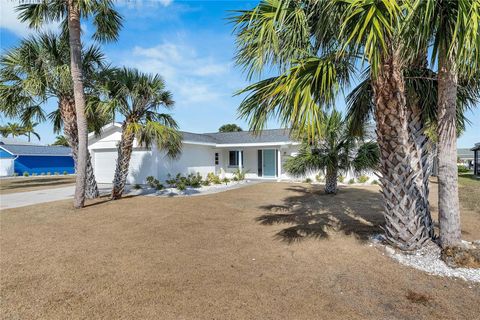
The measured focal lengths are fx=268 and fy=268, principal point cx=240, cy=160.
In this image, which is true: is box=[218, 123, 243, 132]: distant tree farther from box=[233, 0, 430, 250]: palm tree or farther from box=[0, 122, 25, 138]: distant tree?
box=[233, 0, 430, 250]: palm tree

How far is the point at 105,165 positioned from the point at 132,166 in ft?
9.53

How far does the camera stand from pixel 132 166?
58.6ft

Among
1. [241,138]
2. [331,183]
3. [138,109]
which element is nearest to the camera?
[138,109]

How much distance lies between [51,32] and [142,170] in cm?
910

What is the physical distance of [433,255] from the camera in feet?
14.6

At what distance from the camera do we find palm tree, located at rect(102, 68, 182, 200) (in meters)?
10.2

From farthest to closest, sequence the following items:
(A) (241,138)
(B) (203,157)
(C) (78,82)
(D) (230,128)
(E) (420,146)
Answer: (D) (230,128), (A) (241,138), (B) (203,157), (C) (78,82), (E) (420,146)

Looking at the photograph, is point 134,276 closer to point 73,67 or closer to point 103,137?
point 73,67

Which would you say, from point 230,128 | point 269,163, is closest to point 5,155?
point 269,163

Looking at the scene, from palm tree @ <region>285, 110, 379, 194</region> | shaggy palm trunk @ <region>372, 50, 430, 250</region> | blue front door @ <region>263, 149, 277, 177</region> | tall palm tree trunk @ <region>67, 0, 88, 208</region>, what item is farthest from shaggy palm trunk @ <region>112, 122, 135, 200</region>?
blue front door @ <region>263, 149, 277, 177</region>

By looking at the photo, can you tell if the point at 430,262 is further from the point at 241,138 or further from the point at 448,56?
the point at 241,138

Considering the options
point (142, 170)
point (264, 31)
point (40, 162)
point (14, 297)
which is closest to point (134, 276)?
point (14, 297)

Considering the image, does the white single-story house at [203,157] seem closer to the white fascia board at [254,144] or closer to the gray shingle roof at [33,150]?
the white fascia board at [254,144]

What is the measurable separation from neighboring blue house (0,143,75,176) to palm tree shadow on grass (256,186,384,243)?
34.1 metres
